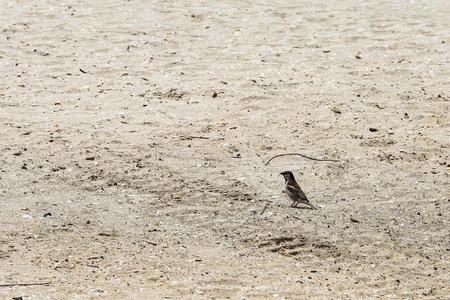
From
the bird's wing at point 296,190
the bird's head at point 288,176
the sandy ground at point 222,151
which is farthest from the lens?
the bird's head at point 288,176

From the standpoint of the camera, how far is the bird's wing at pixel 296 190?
6.99 metres

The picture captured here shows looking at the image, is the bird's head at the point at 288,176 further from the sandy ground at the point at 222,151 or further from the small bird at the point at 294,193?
the sandy ground at the point at 222,151

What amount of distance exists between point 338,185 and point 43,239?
194cm

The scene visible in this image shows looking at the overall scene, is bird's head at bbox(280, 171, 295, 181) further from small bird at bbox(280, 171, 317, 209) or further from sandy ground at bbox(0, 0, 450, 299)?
sandy ground at bbox(0, 0, 450, 299)

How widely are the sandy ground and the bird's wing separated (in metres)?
0.08

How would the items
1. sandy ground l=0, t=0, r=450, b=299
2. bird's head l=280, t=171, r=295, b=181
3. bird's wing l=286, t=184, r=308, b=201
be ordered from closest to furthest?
1. sandy ground l=0, t=0, r=450, b=299
2. bird's wing l=286, t=184, r=308, b=201
3. bird's head l=280, t=171, r=295, b=181

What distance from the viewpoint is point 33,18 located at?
1188cm

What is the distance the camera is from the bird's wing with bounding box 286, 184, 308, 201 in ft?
22.9

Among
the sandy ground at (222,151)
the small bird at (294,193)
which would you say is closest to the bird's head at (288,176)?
the small bird at (294,193)

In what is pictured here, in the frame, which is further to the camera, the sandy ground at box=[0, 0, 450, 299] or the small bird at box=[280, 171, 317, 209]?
the small bird at box=[280, 171, 317, 209]

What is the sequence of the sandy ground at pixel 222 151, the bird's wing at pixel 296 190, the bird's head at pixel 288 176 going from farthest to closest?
the bird's head at pixel 288 176
the bird's wing at pixel 296 190
the sandy ground at pixel 222 151

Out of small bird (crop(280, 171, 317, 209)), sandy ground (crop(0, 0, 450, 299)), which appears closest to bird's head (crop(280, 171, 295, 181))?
small bird (crop(280, 171, 317, 209))

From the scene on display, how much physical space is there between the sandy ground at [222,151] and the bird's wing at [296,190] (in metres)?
0.08

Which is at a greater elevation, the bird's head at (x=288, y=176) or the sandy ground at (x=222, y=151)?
the bird's head at (x=288, y=176)
